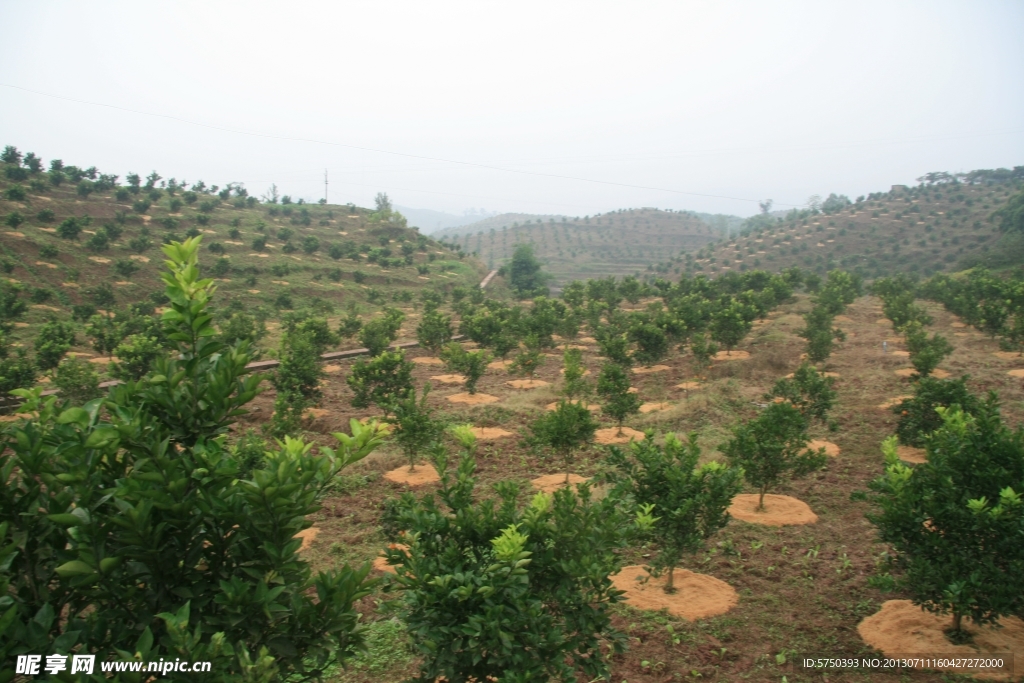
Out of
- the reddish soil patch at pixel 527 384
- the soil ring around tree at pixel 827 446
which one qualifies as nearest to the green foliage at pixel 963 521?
the soil ring around tree at pixel 827 446

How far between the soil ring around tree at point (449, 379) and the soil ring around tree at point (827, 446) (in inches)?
410

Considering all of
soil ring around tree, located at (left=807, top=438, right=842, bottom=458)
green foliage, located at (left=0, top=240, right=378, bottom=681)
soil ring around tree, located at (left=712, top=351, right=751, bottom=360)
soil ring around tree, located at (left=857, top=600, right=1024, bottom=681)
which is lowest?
soil ring around tree, located at (left=857, top=600, right=1024, bottom=681)

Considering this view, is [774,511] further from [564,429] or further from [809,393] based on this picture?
[564,429]

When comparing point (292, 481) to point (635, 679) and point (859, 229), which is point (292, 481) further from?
point (859, 229)

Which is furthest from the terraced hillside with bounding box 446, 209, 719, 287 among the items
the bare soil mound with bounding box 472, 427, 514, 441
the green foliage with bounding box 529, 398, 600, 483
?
the green foliage with bounding box 529, 398, 600, 483

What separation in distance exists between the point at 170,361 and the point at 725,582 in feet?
22.0

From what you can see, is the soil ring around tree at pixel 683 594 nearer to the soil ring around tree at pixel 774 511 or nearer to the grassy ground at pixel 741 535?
the grassy ground at pixel 741 535

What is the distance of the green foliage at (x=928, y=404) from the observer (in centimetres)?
975

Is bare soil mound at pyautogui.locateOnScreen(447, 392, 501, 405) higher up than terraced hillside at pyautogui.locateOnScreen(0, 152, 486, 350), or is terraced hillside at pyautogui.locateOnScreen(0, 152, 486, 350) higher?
terraced hillside at pyautogui.locateOnScreen(0, 152, 486, 350)

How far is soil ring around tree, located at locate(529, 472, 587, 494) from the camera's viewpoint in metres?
10.2

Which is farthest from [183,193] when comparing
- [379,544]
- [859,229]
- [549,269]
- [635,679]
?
[859,229]

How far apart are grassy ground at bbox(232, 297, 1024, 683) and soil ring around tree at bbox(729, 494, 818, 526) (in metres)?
0.19

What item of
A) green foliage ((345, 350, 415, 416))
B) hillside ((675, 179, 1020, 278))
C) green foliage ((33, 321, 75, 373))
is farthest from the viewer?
hillside ((675, 179, 1020, 278))

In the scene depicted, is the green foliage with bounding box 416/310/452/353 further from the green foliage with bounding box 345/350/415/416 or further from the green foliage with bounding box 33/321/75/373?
the green foliage with bounding box 33/321/75/373
